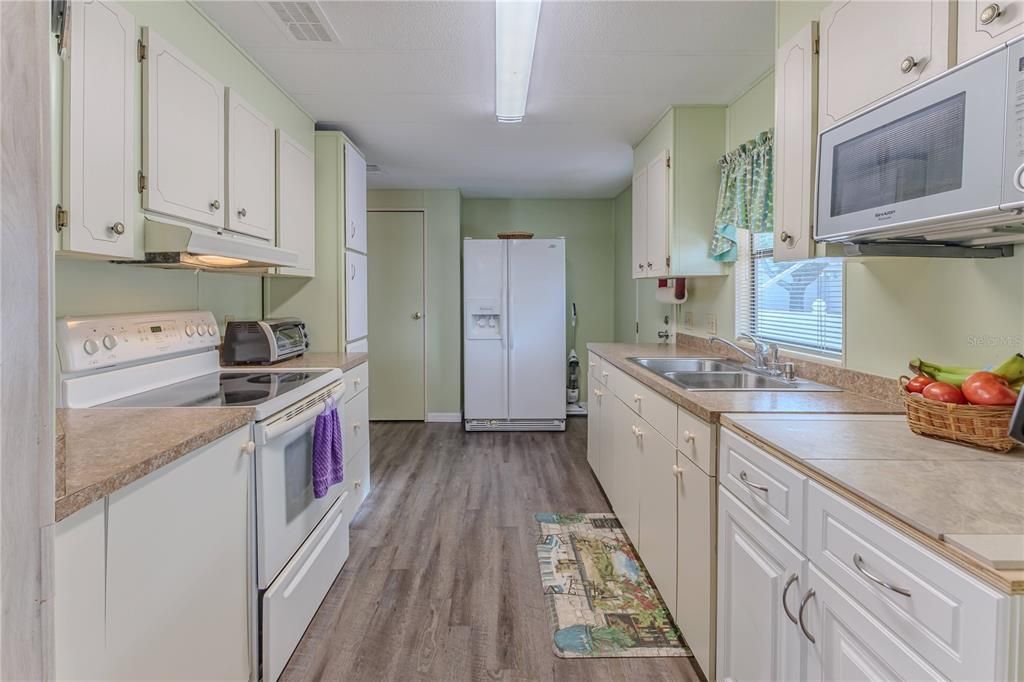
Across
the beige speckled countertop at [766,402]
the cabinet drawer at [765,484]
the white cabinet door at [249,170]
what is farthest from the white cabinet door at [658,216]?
the white cabinet door at [249,170]

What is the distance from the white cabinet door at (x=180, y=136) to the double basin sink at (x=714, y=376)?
194cm

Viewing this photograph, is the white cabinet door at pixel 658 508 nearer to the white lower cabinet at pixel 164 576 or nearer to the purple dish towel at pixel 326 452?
the purple dish towel at pixel 326 452

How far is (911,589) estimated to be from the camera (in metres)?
0.81

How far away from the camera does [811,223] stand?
5.20 ft

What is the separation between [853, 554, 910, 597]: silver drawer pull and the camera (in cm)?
83

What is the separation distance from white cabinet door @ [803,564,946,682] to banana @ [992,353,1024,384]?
63 centimetres

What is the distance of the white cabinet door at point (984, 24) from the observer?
3.28 ft

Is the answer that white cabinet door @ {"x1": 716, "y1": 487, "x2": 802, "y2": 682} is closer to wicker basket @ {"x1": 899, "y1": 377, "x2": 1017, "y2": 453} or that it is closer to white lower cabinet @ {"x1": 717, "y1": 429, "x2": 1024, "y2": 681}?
white lower cabinet @ {"x1": 717, "y1": 429, "x2": 1024, "y2": 681}

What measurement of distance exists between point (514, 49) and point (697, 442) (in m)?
1.75

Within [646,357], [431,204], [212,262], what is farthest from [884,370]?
[431,204]

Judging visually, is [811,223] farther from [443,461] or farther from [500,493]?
[443,461]

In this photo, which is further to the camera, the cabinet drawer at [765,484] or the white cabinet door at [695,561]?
the white cabinet door at [695,561]

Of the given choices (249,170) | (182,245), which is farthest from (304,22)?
(182,245)

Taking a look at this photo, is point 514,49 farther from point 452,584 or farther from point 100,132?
point 452,584
